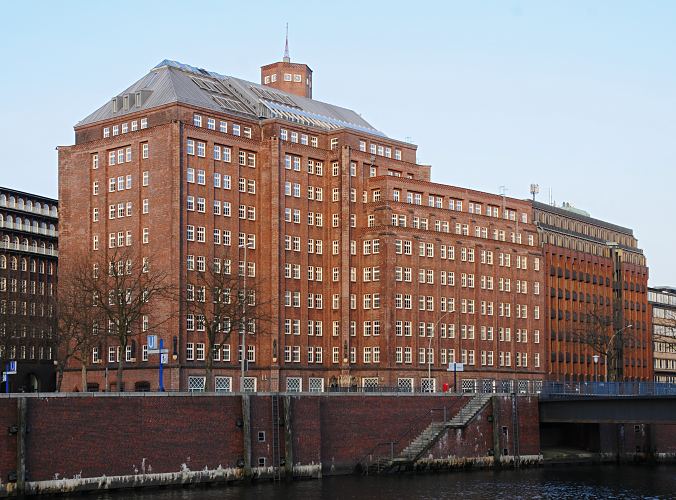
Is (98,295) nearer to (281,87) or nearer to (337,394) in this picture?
(337,394)

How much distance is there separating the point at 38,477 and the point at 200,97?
68.8 meters

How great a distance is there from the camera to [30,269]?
579ft

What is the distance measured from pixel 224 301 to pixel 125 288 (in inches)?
474

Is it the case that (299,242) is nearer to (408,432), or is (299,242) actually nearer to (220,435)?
(408,432)

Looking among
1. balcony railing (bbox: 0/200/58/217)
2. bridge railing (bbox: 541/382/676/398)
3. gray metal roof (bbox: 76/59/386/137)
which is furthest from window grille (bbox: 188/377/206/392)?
balcony railing (bbox: 0/200/58/217)

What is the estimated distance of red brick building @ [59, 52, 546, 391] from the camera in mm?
127938

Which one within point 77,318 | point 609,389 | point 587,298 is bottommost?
point 609,389

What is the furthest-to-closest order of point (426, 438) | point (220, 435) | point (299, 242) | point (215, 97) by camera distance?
point (215, 97), point (299, 242), point (426, 438), point (220, 435)

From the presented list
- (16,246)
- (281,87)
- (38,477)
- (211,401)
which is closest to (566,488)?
(211,401)

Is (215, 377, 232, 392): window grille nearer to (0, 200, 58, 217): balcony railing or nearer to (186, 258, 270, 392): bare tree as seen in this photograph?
(186, 258, 270, 392): bare tree

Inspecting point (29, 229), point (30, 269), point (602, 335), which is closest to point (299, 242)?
point (602, 335)

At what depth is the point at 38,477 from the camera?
7750 centimetres

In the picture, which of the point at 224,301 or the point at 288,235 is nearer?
the point at 224,301

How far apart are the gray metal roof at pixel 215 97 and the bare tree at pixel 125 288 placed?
63.2 ft
